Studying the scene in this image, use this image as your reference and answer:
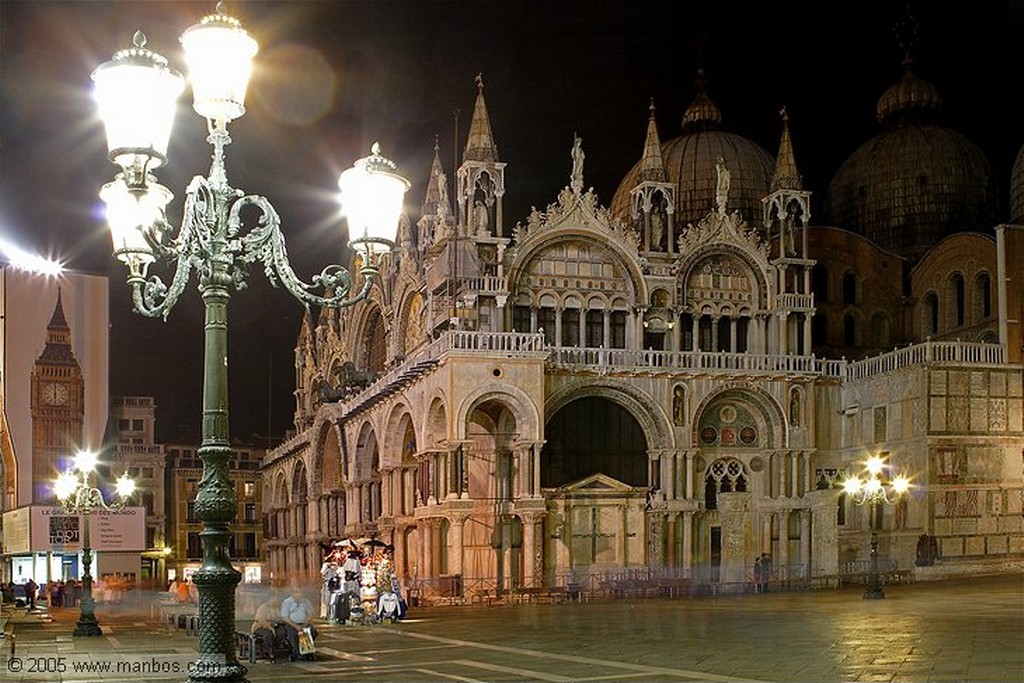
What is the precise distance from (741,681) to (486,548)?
874 inches

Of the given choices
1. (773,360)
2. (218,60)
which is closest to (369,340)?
(773,360)

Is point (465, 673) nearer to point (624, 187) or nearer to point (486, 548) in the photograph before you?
point (486, 548)

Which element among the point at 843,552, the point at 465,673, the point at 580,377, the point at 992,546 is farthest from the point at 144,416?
the point at 465,673

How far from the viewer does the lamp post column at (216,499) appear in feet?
30.1

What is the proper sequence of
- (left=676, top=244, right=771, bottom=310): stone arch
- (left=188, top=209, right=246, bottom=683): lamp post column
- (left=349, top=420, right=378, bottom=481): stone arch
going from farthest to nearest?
(left=349, top=420, right=378, bottom=481): stone arch
(left=676, top=244, right=771, bottom=310): stone arch
(left=188, top=209, right=246, bottom=683): lamp post column

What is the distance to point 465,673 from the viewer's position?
52.4 feet

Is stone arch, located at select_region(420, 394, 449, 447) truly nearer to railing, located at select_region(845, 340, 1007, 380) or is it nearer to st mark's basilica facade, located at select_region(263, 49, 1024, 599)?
st mark's basilica facade, located at select_region(263, 49, 1024, 599)

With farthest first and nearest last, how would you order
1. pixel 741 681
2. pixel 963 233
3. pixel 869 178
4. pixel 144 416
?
pixel 144 416 < pixel 869 178 < pixel 963 233 < pixel 741 681

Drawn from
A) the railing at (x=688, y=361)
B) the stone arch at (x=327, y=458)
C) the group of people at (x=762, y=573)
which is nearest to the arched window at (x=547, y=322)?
the railing at (x=688, y=361)

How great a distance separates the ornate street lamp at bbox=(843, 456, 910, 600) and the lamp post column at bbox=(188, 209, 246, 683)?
2021 centimetres

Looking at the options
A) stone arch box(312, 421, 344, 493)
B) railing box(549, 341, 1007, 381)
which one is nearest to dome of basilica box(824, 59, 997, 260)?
railing box(549, 341, 1007, 381)

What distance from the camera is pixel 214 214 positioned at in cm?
969

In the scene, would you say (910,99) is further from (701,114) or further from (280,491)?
(280,491)

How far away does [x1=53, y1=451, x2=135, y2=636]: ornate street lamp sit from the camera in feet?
74.8
